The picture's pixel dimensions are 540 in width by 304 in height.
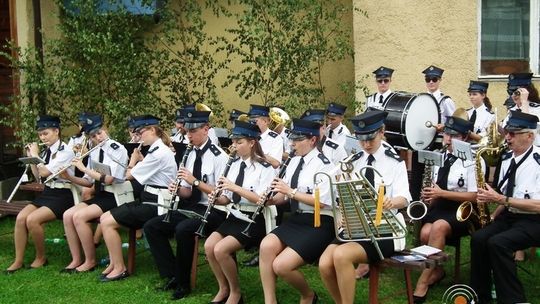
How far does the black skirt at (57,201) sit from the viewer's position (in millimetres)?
9492

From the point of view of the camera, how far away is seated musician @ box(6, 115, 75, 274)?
941 cm

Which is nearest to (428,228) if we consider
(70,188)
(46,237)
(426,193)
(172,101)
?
(426,193)

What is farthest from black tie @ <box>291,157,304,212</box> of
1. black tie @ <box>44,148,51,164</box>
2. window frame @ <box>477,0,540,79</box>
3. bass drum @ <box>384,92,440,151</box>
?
window frame @ <box>477,0,540,79</box>

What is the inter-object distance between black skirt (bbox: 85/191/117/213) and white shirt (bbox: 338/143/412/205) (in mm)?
3525

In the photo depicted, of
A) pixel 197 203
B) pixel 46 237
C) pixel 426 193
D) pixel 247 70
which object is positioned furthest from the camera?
pixel 247 70

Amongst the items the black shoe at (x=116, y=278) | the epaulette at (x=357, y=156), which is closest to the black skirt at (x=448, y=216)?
the epaulette at (x=357, y=156)

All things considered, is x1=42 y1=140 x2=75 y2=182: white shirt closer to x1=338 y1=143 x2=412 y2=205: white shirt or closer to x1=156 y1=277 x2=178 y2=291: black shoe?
x1=156 y1=277 x2=178 y2=291: black shoe

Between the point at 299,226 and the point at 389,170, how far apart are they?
0.98 meters

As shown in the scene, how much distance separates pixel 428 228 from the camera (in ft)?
25.1

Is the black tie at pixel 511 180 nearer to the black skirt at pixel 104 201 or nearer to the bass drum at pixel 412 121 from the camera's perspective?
the bass drum at pixel 412 121

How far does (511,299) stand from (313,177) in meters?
2.03

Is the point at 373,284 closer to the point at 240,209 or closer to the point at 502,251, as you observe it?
the point at 502,251

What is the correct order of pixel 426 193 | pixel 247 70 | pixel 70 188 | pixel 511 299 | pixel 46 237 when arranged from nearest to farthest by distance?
pixel 511 299 < pixel 426 193 < pixel 70 188 < pixel 46 237 < pixel 247 70

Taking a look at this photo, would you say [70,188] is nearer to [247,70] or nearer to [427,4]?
[247,70]
